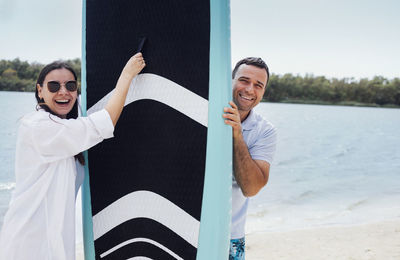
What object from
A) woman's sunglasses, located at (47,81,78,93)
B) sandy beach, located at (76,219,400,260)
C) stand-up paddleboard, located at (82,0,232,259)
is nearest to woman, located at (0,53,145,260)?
woman's sunglasses, located at (47,81,78,93)

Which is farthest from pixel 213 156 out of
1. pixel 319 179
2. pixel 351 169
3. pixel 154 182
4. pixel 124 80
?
pixel 351 169

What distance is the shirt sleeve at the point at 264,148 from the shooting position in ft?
5.40

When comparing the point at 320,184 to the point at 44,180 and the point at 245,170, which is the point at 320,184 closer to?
the point at 245,170

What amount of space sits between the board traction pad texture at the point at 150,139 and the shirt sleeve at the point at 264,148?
288mm

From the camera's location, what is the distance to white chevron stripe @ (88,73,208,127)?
1.48 meters

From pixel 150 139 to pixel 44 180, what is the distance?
1.52ft

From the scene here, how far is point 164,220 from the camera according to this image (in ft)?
5.30

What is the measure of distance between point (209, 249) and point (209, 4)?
3.23ft

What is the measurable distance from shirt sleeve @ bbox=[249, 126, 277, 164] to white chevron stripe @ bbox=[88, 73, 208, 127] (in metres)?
0.31

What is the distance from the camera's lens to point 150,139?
64.4 inches

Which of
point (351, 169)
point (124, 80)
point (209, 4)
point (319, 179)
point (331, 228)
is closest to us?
point (209, 4)

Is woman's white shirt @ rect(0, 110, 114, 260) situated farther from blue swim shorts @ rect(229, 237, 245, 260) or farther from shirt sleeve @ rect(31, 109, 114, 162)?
blue swim shorts @ rect(229, 237, 245, 260)

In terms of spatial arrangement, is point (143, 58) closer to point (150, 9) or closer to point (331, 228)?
point (150, 9)

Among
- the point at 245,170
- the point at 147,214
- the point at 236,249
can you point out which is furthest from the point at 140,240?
the point at 245,170
